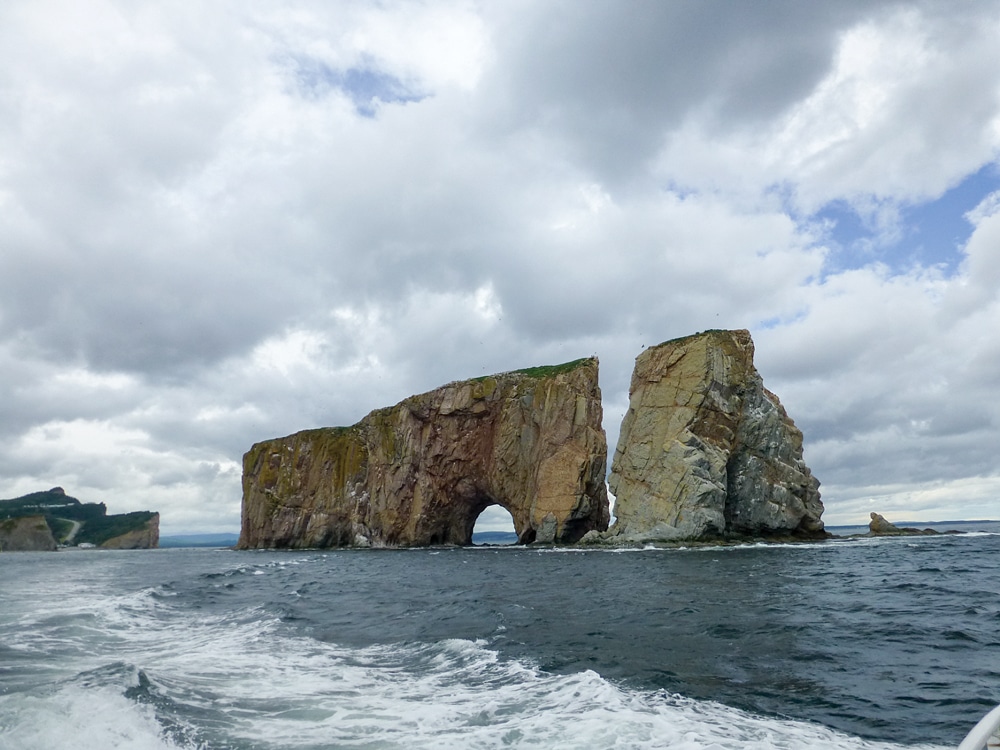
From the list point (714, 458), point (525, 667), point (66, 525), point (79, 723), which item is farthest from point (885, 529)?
point (66, 525)

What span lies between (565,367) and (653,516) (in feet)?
64.8

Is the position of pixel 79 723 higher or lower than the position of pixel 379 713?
higher

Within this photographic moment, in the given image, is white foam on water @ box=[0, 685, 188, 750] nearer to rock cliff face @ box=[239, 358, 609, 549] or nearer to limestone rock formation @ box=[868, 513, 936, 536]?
rock cliff face @ box=[239, 358, 609, 549]

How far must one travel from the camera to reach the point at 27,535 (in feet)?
381

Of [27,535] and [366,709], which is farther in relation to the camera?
[27,535]

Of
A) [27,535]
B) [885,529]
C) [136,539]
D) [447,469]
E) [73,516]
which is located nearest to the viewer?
[885,529]

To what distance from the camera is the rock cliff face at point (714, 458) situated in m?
49.8

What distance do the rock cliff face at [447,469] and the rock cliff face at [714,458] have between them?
8906mm

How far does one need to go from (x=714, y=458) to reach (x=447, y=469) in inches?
1223

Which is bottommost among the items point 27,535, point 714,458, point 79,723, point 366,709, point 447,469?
point 27,535

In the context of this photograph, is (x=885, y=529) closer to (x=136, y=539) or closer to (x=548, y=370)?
(x=548, y=370)

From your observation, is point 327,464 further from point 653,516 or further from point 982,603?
point 982,603

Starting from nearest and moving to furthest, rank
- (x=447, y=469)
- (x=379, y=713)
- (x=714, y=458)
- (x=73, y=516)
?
1. (x=379, y=713)
2. (x=714, y=458)
3. (x=447, y=469)
4. (x=73, y=516)

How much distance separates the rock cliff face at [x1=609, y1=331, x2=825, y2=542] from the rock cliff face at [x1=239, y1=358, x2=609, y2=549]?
29.2 ft
